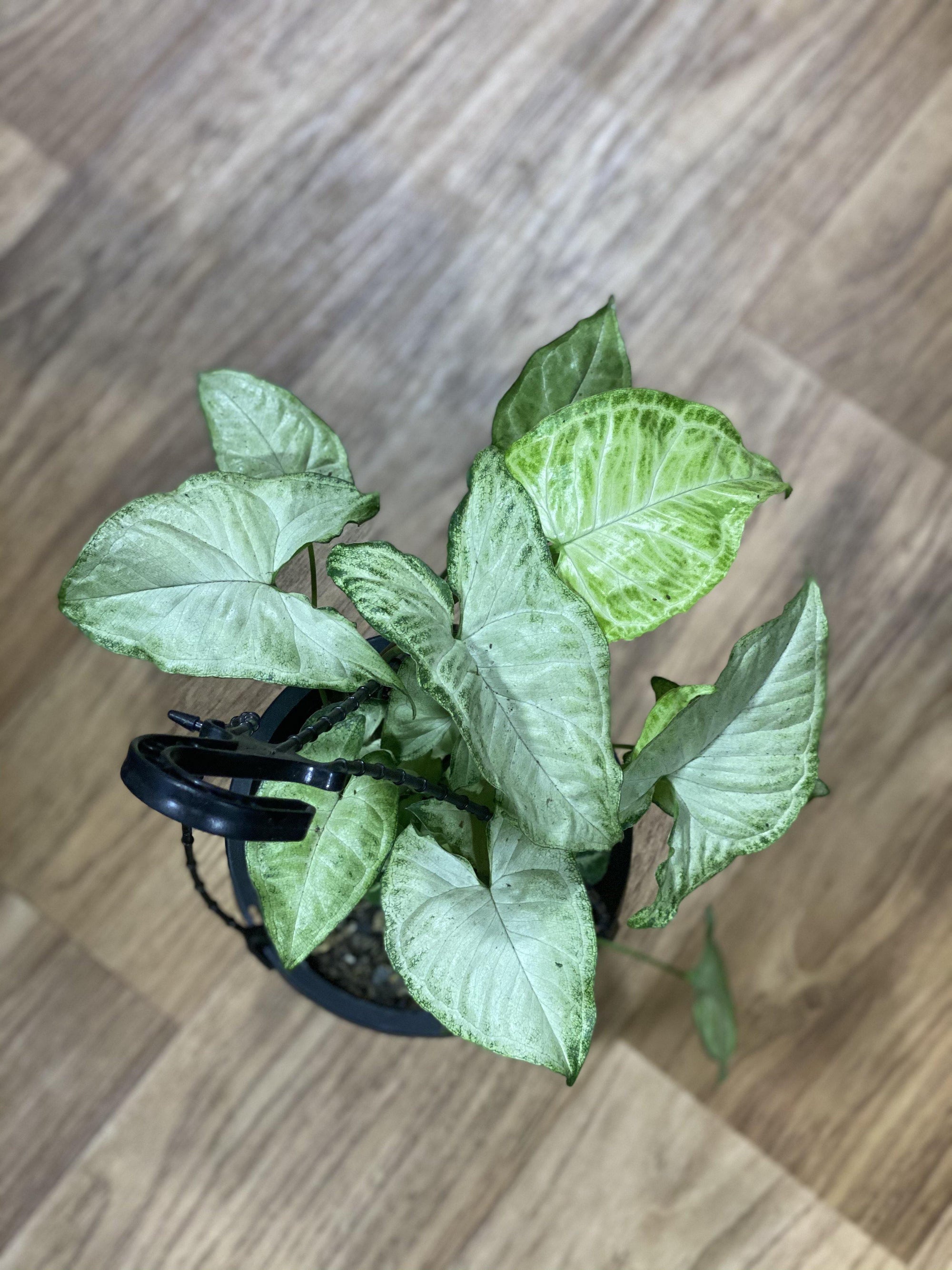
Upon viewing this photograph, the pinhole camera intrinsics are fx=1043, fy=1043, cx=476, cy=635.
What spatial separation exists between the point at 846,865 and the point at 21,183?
3.58ft

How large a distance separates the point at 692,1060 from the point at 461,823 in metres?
0.54

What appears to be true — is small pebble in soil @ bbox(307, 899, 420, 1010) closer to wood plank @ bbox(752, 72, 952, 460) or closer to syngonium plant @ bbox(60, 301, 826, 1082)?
syngonium plant @ bbox(60, 301, 826, 1082)

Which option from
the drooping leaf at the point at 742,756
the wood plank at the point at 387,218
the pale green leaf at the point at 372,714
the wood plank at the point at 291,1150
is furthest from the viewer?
the wood plank at the point at 387,218

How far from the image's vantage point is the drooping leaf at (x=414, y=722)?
1.80 ft

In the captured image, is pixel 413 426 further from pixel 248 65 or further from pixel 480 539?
pixel 480 539

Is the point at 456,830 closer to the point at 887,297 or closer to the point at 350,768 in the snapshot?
the point at 350,768

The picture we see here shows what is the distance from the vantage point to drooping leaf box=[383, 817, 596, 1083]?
1.62 ft

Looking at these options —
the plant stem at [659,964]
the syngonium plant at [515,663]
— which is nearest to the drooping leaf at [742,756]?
the syngonium plant at [515,663]

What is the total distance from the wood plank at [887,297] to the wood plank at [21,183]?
2.49ft

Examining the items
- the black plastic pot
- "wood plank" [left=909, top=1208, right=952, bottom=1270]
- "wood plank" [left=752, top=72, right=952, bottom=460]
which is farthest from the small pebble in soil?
"wood plank" [left=752, top=72, right=952, bottom=460]

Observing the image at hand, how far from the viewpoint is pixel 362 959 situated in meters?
0.80

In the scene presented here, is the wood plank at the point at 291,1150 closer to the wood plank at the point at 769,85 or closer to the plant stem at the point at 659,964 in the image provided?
the plant stem at the point at 659,964

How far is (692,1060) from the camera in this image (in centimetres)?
96

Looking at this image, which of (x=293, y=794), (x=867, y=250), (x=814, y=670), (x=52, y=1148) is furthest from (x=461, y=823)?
(x=867, y=250)
